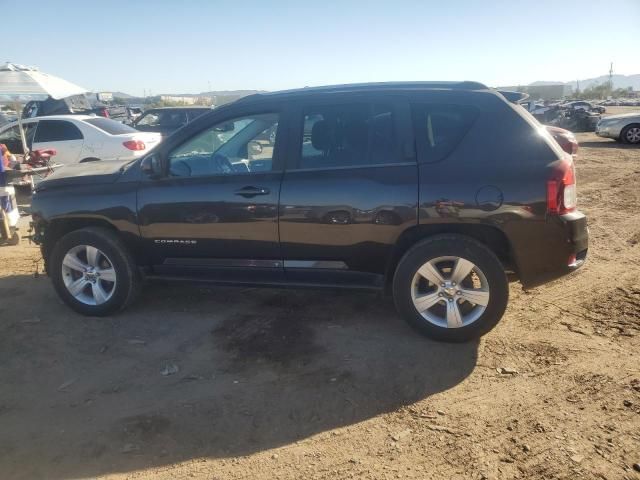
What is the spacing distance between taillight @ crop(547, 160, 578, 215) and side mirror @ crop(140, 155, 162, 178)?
308cm

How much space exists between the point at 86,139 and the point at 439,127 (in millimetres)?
9201

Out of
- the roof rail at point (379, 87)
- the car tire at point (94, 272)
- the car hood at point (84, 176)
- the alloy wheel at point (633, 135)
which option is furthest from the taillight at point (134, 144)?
the alloy wheel at point (633, 135)

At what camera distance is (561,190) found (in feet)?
11.5

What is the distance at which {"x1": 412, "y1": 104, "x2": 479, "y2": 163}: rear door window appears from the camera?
373 centimetres

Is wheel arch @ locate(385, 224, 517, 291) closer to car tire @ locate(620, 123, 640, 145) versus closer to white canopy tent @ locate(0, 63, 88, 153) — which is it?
white canopy tent @ locate(0, 63, 88, 153)

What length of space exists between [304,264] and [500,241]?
1.54 metres

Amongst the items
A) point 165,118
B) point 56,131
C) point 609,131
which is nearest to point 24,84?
point 56,131

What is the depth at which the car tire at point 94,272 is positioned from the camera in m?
4.39

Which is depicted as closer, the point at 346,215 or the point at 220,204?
the point at 346,215

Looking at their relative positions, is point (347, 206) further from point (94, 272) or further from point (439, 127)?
point (94, 272)

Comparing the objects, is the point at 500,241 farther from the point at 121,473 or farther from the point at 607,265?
the point at 121,473

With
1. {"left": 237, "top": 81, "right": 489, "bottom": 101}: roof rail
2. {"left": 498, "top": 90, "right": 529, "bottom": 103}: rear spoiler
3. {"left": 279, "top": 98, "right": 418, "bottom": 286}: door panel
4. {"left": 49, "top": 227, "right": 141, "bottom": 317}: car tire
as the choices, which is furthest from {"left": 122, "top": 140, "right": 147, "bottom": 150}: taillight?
{"left": 498, "top": 90, "right": 529, "bottom": 103}: rear spoiler

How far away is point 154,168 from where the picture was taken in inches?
165

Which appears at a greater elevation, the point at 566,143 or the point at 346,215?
the point at 566,143
